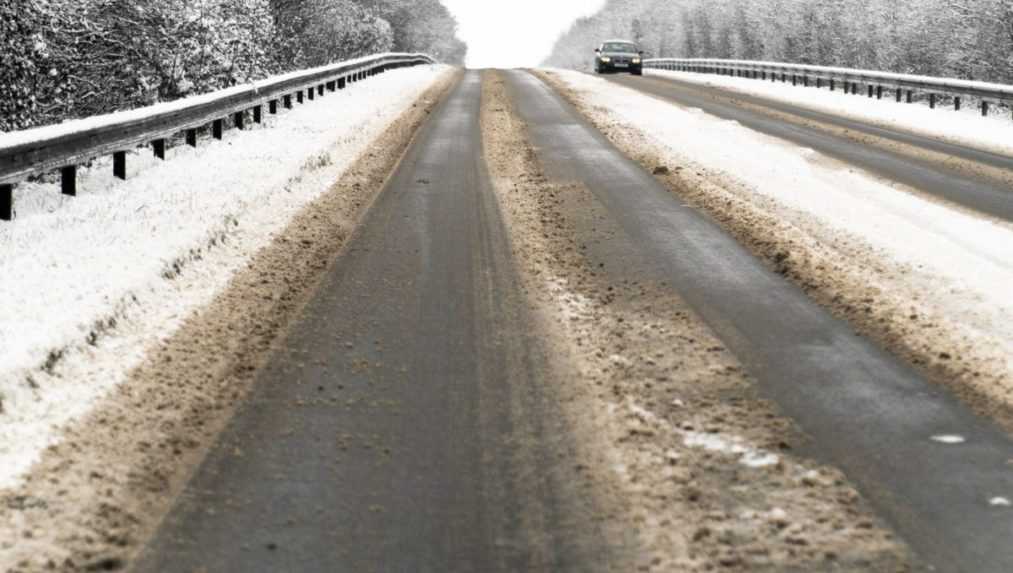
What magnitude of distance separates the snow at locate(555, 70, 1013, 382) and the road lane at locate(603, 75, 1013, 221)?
1.30 ft

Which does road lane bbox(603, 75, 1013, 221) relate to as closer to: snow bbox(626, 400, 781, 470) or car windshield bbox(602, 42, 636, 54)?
snow bbox(626, 400, 781, 470)

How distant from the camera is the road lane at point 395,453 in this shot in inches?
139

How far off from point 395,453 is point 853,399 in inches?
89.1

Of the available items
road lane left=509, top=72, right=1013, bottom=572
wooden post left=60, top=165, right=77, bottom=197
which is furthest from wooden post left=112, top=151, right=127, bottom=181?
road lane left=509, top=72, right=1013, bottom=572

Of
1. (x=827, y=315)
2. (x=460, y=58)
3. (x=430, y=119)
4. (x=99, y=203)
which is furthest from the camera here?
(x=460, y=58)

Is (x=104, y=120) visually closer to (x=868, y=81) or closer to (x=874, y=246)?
(x=874, y=246)

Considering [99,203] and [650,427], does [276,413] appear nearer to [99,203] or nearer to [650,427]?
[650,427]

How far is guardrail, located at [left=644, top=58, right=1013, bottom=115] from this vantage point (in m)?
22.4

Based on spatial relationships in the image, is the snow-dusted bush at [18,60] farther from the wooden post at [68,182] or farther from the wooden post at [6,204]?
the wooden post at [6,204]

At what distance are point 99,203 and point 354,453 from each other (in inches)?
282

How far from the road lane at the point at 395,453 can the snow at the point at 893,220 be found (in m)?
2.84

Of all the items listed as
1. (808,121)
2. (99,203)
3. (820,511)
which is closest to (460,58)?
(808,121)

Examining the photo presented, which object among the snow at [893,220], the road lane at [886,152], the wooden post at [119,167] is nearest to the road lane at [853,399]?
the snow at [893,220]

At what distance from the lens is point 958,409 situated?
496cm
